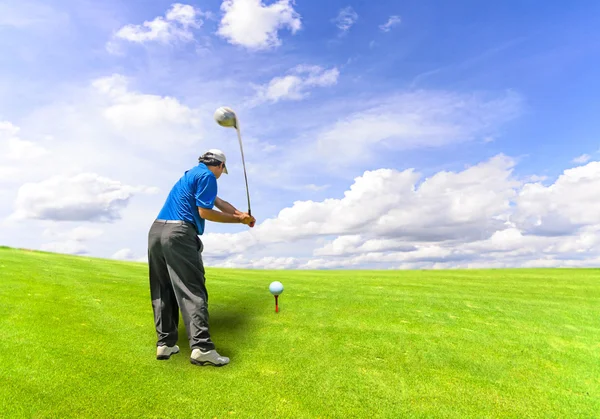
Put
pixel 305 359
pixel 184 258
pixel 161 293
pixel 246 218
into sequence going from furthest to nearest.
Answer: pixel 246 218 → pixel 161 293 → pixel 184 258 → pixel 305 359

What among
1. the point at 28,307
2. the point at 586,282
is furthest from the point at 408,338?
the point at 586,282

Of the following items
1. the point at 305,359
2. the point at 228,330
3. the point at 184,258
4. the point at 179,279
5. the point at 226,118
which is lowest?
the point at 305,359

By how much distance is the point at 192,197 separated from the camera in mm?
6074

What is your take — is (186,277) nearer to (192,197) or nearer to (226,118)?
(192,197)

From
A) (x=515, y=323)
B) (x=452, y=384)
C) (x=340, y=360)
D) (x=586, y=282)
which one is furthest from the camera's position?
(x=586, y=282)

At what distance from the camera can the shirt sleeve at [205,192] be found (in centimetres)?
593

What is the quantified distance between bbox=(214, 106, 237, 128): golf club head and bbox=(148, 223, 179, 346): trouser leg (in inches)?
94.6

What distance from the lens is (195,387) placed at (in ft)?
16.3

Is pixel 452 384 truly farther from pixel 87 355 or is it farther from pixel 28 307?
pixel 28 307

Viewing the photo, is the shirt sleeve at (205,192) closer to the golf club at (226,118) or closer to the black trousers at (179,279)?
the black trousers at (179,279)

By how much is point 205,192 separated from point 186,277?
1300 millimetres

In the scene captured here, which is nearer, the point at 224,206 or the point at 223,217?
the point at 223,217

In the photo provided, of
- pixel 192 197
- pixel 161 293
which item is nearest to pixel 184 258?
pixel 161 293

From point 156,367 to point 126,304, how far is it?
10.9 feet
